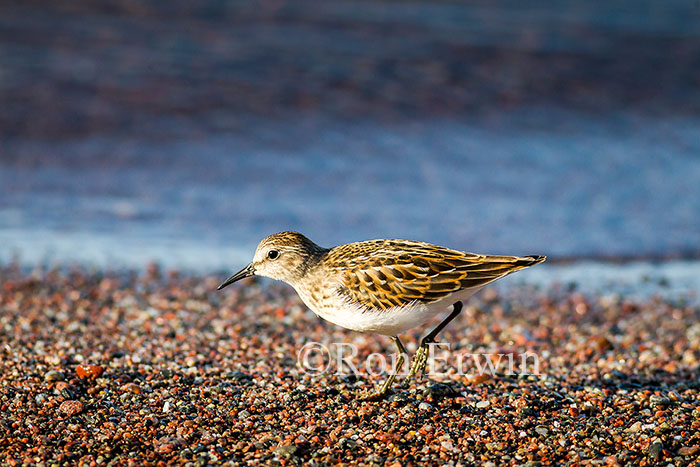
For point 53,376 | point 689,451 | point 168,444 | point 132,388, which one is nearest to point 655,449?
point 689,451

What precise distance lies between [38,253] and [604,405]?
6308 millimetres

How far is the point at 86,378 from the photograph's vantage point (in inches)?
217

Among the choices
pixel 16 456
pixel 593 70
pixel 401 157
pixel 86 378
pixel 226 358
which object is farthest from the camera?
pixel 593 70

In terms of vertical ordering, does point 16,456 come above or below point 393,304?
below

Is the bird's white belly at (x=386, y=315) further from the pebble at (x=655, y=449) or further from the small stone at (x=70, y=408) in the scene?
the small stone at (x=70, y=408)

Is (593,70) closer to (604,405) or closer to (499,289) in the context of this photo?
(499,289)

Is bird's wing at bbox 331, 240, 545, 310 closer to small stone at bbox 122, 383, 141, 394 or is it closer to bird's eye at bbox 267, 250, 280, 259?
bird's eye at bbox 267, 250, 280, 259

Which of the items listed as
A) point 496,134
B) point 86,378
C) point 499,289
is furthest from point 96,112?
point 86,378

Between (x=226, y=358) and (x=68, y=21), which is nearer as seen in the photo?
(x=226, y=358)

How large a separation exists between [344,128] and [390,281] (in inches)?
301

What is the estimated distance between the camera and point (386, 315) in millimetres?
5152

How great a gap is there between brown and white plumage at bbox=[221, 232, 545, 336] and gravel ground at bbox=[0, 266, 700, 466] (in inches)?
23.0

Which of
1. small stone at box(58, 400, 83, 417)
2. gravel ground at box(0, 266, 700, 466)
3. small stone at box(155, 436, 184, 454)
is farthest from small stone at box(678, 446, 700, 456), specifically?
small stone at box(58, 400, 83, 417)

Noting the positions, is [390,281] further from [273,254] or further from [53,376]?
[53,376]
